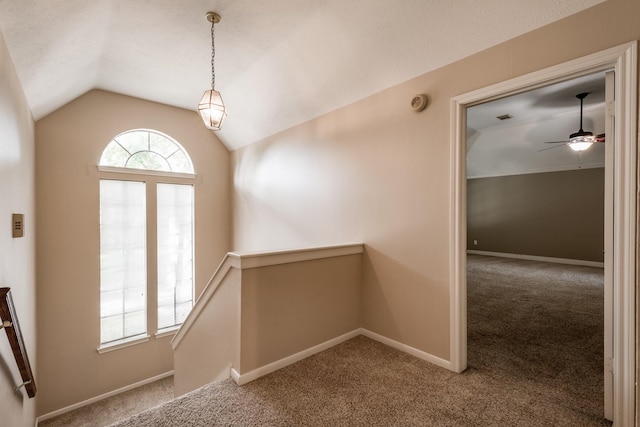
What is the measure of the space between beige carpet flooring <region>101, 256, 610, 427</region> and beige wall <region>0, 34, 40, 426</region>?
95 centimetres

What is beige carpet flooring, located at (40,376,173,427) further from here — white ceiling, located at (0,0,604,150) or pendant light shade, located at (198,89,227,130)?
pendant light shade, located at (198,89,227,130)

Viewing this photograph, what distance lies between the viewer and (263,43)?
288 cm

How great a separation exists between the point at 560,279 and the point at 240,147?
6.19 m

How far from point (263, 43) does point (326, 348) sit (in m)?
2.94

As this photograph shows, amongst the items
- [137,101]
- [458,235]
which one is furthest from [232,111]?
[458,235]

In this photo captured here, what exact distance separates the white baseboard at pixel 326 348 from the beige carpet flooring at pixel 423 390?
0.04 metres

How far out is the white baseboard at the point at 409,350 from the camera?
2307mm

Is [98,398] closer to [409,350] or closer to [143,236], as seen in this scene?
[143,236]

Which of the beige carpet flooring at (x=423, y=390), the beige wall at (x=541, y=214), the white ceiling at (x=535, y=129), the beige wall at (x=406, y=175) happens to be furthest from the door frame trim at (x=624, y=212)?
the beige wall at (x=541, y=214)

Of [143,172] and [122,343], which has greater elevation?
[143,172]

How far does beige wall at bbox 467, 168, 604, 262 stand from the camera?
21.7 ft

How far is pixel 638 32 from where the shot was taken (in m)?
1.56

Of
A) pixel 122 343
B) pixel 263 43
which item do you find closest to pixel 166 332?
pixel 122 343

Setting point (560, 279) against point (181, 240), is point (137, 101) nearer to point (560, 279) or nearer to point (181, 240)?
point (181, 240)
